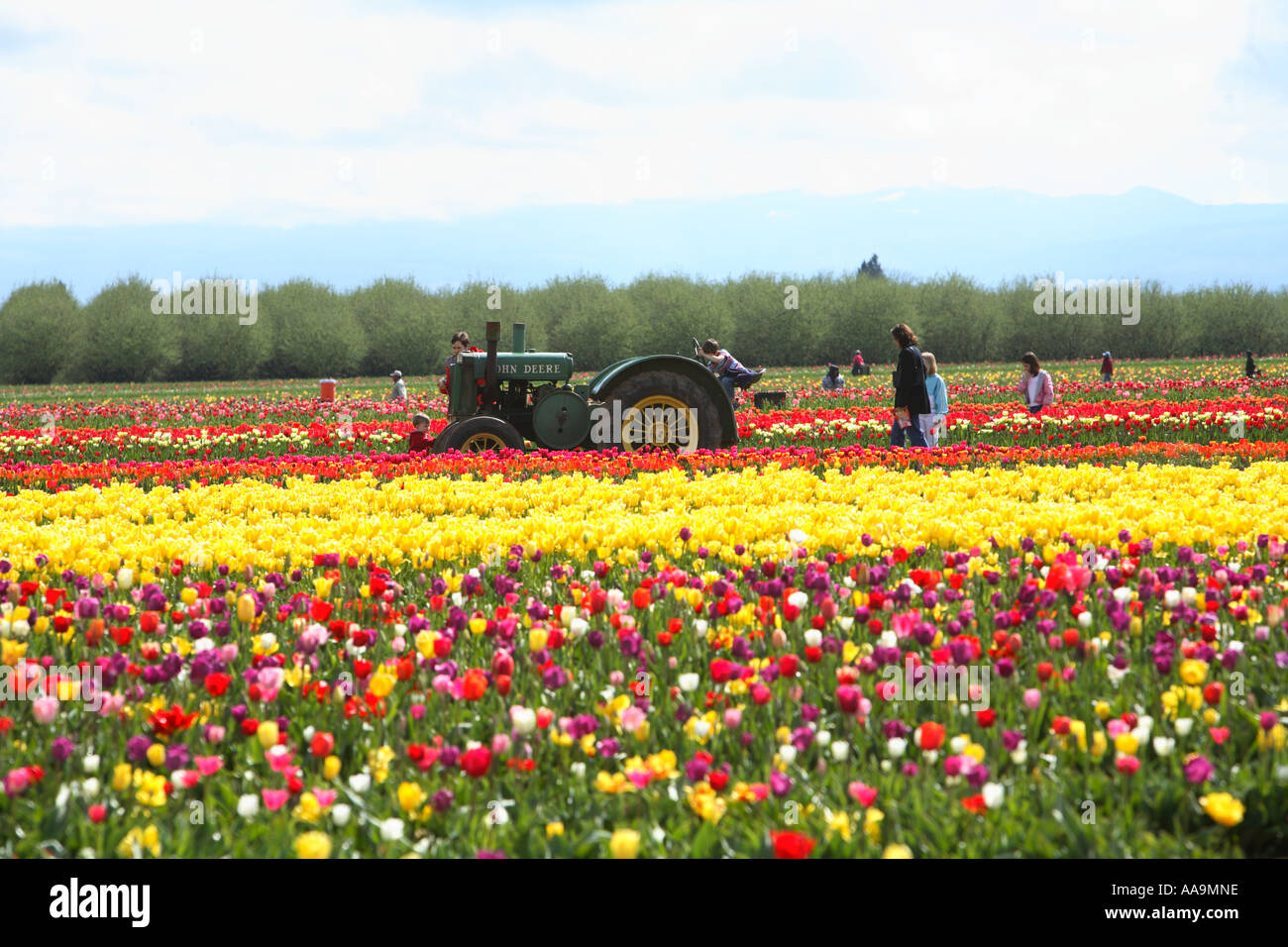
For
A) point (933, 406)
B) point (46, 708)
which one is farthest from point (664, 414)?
point (46, 708)

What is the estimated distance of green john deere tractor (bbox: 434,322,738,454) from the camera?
13102mm

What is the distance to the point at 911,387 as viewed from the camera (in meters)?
13.5

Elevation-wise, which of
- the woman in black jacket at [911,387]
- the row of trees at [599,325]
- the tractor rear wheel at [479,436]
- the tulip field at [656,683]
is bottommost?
the tulip field at [656,683]

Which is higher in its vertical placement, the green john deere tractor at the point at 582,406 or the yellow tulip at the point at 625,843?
the green john deere tractor at the point at 582,406

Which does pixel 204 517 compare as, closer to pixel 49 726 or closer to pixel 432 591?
pixel 432 591

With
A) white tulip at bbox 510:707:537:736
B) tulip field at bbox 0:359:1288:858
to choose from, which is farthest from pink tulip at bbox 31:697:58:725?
white tulip at bbox 510:707:537:736

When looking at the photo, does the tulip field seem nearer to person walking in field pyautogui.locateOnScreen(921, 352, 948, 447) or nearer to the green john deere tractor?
the green john deere tractor

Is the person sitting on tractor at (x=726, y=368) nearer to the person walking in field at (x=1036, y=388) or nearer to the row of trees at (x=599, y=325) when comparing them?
the person walking in field at (x=1036, y=388)

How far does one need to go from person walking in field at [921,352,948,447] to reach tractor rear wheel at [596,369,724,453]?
8.62 feet

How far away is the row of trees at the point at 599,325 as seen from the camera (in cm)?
5912

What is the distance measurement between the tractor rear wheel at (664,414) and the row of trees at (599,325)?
1874 inches

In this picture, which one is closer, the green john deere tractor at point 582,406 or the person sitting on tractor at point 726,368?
the green john deere tractor at point 582,406

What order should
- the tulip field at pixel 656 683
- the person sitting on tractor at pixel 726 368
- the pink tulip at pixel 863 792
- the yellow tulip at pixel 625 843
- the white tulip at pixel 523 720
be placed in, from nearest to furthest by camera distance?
the yellow tulip at pixel 625 843
the pink tulip at pixel 863 792
the tulip field at pixel 656 683
the white tulip at pixel 523 720
the person sitting on tractor at pixel 726 368

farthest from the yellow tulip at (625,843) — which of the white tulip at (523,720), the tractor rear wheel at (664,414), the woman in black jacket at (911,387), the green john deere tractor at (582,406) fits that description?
the woman in black jacket at (911,387)
